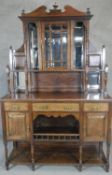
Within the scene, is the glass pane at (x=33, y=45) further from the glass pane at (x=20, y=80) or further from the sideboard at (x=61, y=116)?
the sideboard at (x=61, y=116)

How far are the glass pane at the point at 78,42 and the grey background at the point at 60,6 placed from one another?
469 millimetres

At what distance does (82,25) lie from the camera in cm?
258

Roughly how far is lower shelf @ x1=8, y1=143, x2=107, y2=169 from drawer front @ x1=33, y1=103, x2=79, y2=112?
Answer: 1.99ft

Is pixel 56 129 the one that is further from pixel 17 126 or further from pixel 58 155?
pixel 17 126

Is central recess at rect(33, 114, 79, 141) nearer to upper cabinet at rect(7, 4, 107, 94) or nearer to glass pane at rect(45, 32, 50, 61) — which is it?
upper cabinet at rect(7, 4, 107, 94)

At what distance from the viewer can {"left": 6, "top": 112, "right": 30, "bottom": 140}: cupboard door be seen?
234cm

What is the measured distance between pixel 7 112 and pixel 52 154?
920mm

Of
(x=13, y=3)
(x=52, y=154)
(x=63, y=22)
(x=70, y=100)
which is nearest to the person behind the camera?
(x=70, y=100)

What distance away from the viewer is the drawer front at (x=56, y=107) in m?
2.29

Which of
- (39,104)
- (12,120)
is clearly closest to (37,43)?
(39,104)

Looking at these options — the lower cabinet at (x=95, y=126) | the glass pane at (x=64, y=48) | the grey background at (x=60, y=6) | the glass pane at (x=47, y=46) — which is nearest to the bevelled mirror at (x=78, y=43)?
the glass pane at (x=64, y=48)

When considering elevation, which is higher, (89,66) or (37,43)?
(37,43)

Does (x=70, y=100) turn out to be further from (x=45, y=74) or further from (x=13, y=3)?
(x=13, y=3)

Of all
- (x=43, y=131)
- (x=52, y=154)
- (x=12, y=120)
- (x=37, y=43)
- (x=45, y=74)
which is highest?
(x=37, y=43)
